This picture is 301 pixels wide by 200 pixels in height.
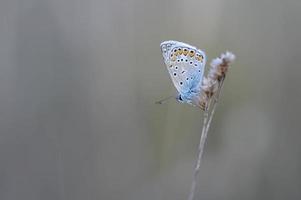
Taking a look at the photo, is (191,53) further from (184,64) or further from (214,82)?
(214,82)

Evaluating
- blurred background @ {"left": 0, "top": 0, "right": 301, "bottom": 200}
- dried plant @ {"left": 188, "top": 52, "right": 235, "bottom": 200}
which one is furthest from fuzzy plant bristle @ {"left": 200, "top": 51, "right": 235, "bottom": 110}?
blurred background @ {"left": 0, "top": 0, "right": 301, "bottom": 200}

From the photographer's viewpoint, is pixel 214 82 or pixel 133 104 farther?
pixel 133 104

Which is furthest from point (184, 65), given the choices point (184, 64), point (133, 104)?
point (133, 104)

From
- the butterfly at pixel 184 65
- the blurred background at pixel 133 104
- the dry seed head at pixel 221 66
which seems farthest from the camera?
the blurred background at pixel 133 104

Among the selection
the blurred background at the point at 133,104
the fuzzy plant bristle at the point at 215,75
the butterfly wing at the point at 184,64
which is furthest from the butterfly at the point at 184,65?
the blurred background at the point at 133,104

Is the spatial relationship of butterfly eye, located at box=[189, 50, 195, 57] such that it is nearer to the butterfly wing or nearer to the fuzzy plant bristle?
the butterfly wing

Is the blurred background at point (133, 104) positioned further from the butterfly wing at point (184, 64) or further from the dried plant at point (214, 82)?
the dried plant at point (214, 82)
